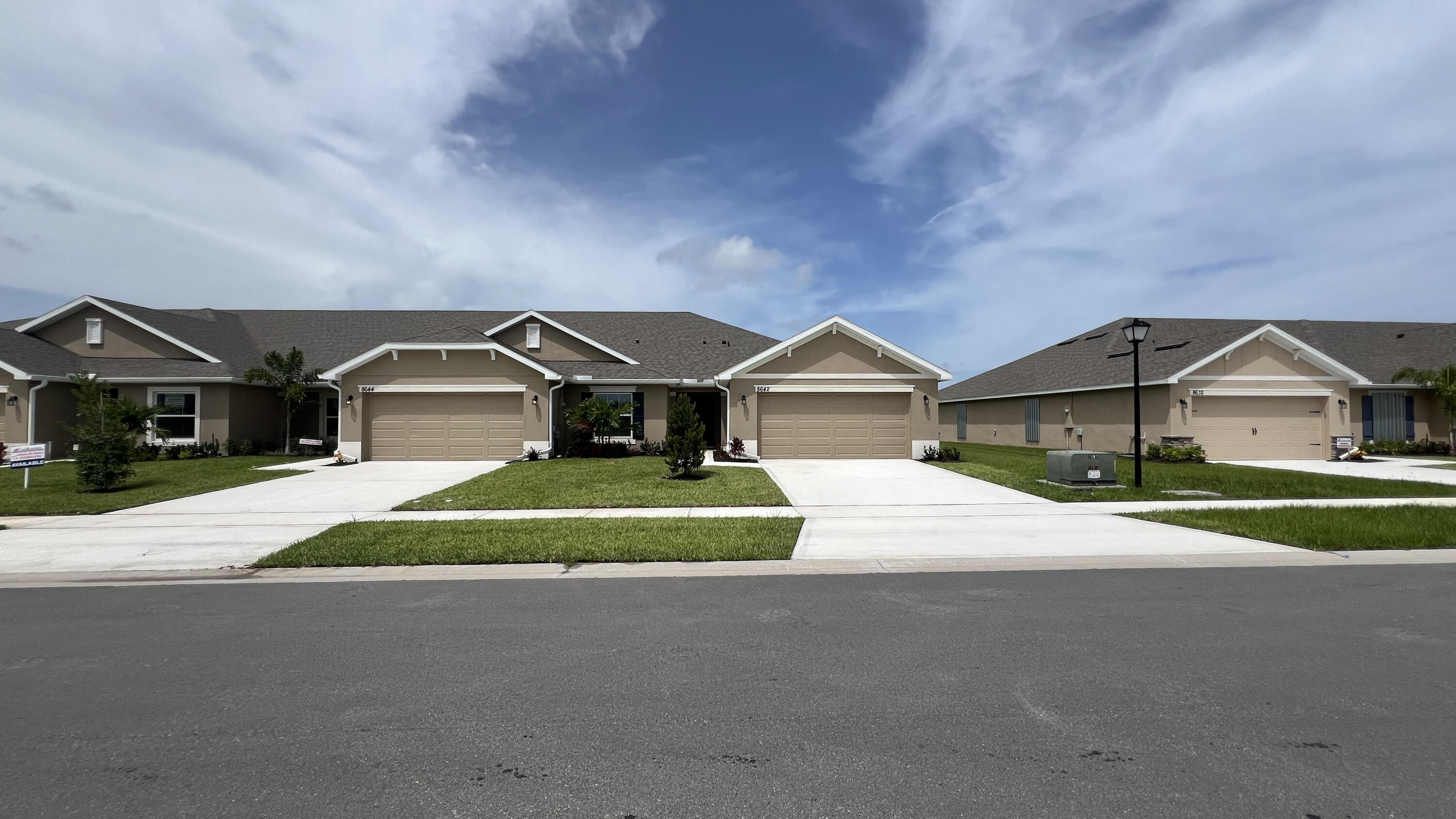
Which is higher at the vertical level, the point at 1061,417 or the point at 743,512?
the point at 1061,417

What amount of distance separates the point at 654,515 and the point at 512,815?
8.14 meters

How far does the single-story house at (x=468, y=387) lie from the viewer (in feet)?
68.8

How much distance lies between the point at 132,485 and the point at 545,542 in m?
12.8

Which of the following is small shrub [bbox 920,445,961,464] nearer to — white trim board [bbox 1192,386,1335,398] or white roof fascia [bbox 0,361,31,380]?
white trim board [bbox 1192,386,1335,398]

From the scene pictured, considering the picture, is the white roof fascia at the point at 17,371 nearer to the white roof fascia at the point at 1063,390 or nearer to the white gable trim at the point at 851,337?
the white gable trim at the point at 851,337

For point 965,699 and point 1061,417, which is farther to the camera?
point 1061,417

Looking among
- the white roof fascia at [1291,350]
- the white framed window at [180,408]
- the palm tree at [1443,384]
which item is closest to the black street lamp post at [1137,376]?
the white roof fascia at [1291,350]

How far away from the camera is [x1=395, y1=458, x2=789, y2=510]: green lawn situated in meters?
12.2

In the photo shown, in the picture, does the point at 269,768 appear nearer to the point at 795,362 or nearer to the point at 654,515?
the point at 654,515

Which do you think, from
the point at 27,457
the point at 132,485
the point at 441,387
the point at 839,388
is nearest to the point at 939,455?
the point at 839,388

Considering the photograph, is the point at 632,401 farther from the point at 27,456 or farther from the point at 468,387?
the point at 27,456

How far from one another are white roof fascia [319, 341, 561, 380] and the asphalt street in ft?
49.0

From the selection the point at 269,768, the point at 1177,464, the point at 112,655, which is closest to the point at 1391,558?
the point at 269,768

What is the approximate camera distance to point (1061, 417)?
1099 inches
